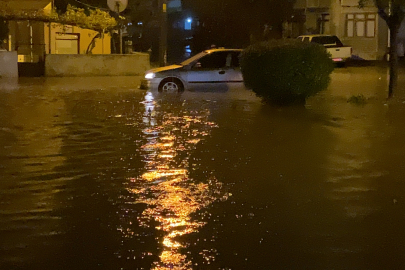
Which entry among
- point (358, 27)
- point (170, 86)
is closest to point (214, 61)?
point (170, 86)

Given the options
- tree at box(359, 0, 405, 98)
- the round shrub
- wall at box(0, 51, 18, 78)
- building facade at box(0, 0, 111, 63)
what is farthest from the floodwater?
building facade at box(0, 0, 111, 63)

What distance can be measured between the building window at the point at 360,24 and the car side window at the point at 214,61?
69.0 ft

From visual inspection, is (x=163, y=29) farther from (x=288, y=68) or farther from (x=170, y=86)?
(x=288, y=68)

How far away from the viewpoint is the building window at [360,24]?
1501 inches

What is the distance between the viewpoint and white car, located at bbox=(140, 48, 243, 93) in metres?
19.2

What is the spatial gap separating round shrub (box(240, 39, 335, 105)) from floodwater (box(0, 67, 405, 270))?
0.62 m

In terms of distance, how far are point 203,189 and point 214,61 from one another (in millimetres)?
12011

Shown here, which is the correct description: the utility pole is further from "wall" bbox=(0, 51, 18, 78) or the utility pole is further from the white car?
"wall" bbox=(0, 51, 18, 78)

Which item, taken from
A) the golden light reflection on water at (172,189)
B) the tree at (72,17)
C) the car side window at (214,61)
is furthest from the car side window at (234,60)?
the tree at (72,17)

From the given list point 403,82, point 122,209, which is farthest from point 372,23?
point 122,209

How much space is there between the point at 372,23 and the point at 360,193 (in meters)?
32.5

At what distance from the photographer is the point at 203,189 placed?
7.68 metres

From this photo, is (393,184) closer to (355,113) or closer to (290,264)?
(290,264)

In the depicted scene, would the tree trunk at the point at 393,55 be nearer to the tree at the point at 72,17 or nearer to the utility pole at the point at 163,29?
the utility pole at the point at 163,29
